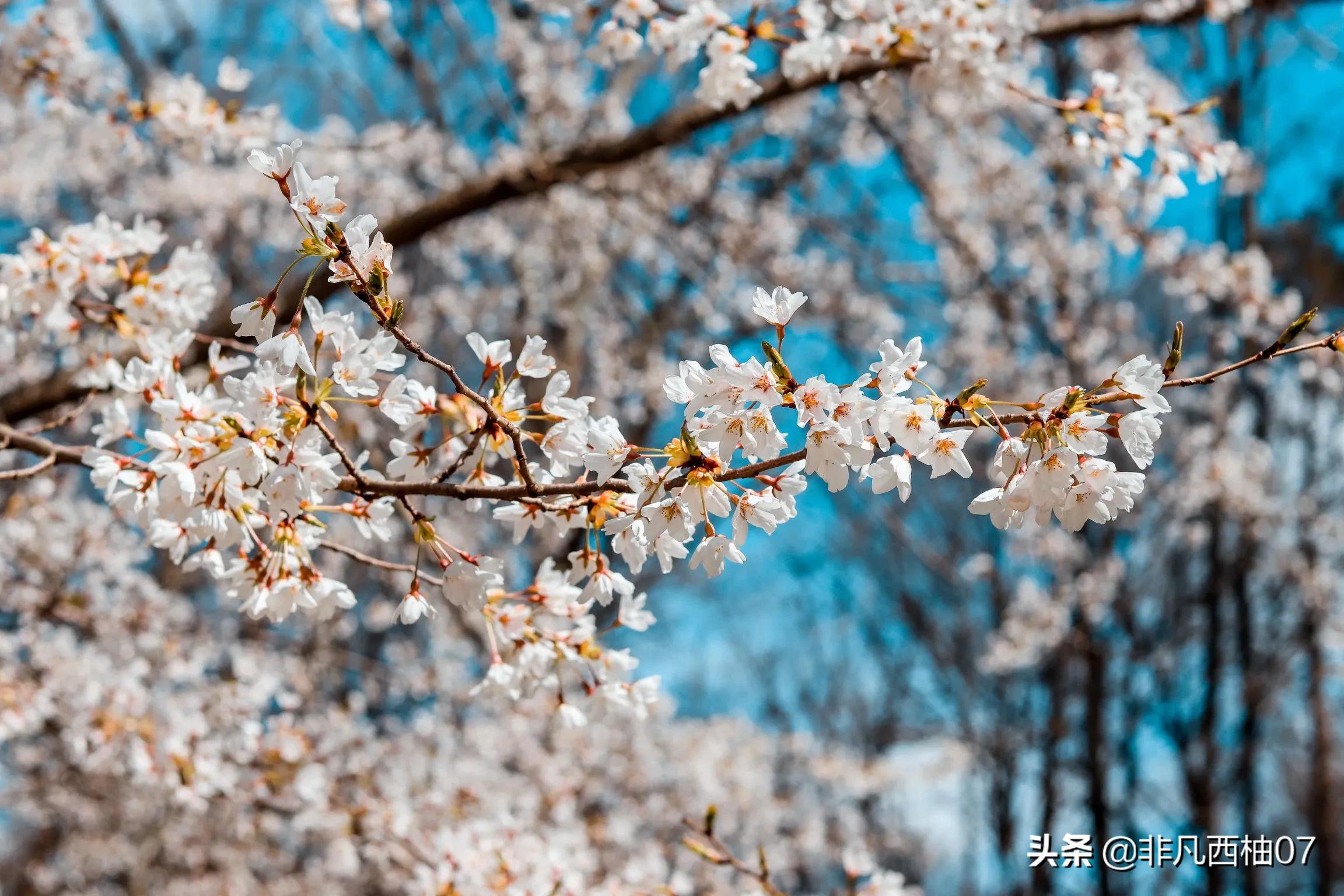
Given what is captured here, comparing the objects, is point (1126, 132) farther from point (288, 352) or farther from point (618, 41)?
point (288, 352)

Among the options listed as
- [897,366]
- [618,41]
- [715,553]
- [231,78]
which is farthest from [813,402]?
[231,78]

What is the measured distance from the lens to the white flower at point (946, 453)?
1241 mm

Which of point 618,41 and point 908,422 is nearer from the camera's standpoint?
point 908,422

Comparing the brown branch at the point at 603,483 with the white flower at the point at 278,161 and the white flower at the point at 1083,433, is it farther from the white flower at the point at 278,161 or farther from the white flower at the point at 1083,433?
the white flower at the point at 278,161

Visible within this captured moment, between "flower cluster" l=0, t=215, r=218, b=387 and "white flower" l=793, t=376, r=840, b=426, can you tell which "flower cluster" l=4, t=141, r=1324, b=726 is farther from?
"flower cluster" l=0, t=215, r=218, b=387

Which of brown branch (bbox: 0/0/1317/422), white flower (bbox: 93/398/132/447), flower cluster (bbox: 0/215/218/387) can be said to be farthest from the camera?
brown branch (bbox: 0/0/1317/422)

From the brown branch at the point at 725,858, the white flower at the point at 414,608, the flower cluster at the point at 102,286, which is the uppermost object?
the flower cluster at the point at 102,286

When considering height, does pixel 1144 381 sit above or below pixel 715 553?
above

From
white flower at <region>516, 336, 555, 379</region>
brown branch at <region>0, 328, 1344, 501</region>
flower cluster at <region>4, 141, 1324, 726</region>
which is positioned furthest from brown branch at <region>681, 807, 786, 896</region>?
white flower at <region>516, 336, 555, 379</region>

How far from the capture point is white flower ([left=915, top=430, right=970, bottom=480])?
48.9 inches

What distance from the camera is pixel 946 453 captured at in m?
1.26

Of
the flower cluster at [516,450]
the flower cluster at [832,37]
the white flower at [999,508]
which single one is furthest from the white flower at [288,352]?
the flower cluster at [832,37]

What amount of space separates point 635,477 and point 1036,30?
2.91 metres

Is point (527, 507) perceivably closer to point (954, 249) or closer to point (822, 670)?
point (954, 249)
